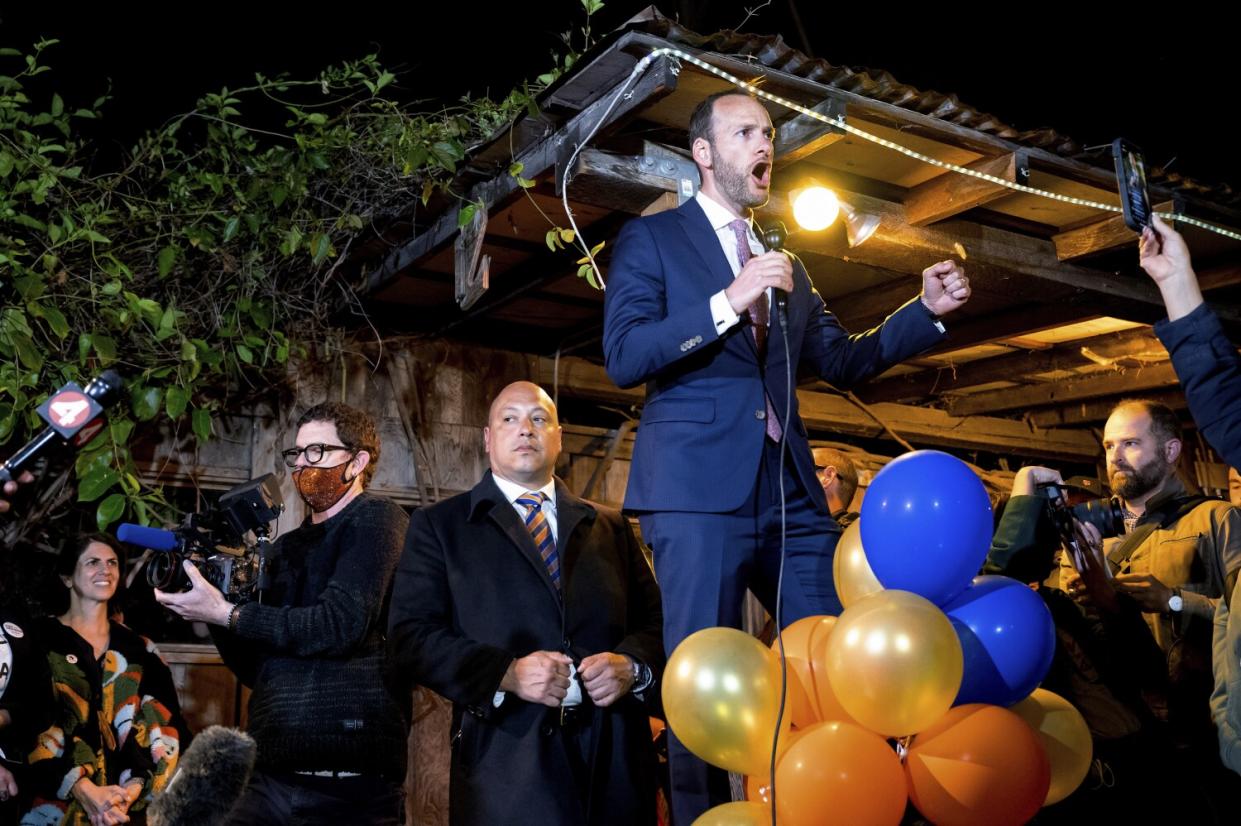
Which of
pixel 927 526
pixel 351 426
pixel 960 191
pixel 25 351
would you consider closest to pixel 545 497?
pixel 351 426

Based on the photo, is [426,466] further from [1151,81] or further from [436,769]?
[1151,81]

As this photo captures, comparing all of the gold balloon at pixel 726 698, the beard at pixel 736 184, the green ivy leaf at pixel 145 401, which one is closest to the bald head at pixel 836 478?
the beard at pixel 736 184

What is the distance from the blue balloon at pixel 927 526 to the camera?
9.46 ft

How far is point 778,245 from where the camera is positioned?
3025mm

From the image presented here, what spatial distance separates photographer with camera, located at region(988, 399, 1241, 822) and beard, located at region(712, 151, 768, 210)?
55.6 inches

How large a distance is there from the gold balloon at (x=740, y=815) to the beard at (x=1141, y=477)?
3002 millimetres

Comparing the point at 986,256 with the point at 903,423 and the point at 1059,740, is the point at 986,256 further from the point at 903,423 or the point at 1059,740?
the point at 903,423

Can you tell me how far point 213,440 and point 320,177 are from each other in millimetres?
1564

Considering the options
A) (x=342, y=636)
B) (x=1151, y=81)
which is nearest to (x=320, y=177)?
(x=342, y=636)

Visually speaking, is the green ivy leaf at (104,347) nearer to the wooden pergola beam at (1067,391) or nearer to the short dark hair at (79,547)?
the short dark hair at (79,547)

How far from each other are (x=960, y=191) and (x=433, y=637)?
2927 mm

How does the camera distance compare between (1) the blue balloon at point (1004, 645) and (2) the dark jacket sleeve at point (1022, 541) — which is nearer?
(1) the blue balloon at point (1004, 645)

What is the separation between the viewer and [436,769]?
6.24 m

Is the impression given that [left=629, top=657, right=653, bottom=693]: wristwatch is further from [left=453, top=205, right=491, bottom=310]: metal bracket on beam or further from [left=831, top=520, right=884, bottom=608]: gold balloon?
[left=453, top=205, right=491, bottom=310]: metal bracket on beam
